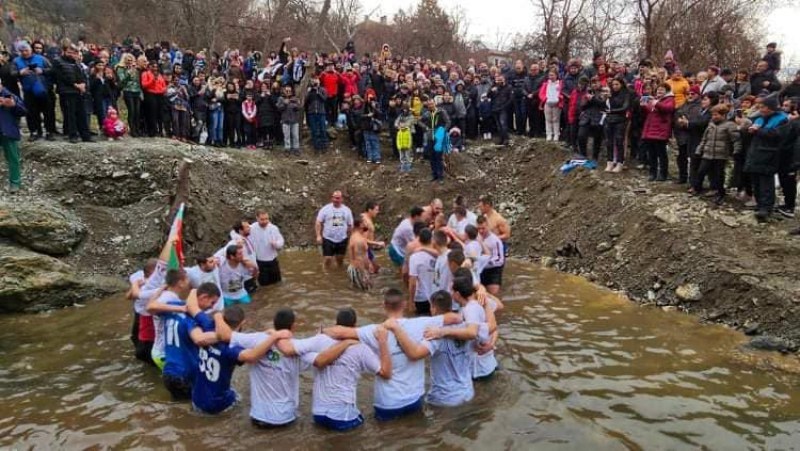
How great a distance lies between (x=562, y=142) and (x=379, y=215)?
5841mm

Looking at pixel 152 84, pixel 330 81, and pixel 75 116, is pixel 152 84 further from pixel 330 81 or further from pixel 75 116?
pixel 330 81

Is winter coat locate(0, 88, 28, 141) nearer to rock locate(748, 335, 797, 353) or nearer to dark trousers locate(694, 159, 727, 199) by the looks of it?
rock locate(748, 335, 797, 353)

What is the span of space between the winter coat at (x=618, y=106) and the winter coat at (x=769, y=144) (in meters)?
3.53

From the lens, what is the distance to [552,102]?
16.2 meters

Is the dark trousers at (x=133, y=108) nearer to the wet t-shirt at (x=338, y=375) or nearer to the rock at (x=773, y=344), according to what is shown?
the wet t-shirt at (x=338, y=375)

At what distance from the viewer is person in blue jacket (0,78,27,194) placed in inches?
462

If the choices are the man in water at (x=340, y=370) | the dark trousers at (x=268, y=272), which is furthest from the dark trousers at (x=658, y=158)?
the man in water at (x=340, y=370)

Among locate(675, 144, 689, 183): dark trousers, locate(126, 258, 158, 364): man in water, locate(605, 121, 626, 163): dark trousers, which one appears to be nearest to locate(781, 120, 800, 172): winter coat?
locate(675, 144, 689, 183): dark trousers

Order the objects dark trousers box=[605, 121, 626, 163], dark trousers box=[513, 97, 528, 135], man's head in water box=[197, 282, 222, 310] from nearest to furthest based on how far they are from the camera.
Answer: man's head in water box=[197, 282, 222, 310]
dark trousers box=[605, 121, 626, 163]
dark trousers box=[513, 97, 528, 135]

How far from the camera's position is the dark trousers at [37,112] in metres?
13.4

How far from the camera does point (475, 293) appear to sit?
22.3 feet

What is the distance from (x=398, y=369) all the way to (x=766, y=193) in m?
8.36

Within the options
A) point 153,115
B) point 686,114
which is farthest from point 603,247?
point 153,115

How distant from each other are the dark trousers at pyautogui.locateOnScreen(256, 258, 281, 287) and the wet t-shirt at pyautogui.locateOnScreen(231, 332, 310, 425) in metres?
5.88
